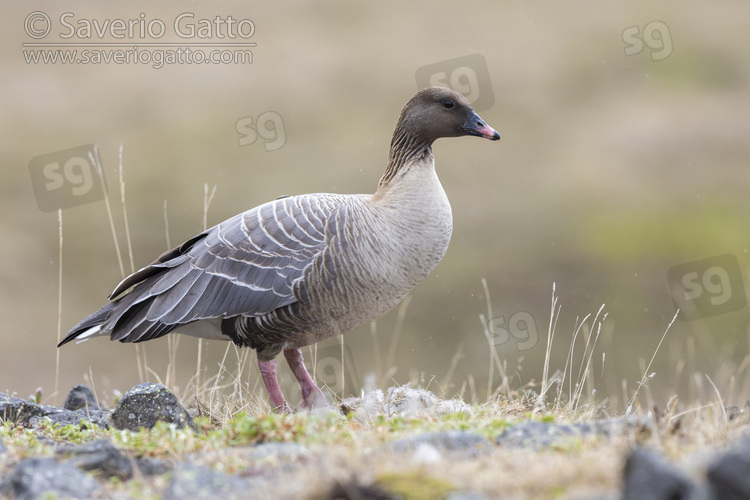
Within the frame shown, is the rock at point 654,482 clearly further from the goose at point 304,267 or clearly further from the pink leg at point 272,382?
the pink leg at point 272,382

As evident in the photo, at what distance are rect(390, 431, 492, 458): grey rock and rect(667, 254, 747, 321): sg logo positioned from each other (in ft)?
40.3

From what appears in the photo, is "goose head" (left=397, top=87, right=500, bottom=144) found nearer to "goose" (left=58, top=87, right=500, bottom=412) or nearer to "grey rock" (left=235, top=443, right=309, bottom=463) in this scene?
"goose" (left=58, top=87, right=500, bottom=412)

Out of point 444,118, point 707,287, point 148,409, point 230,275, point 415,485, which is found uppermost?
point 444,118

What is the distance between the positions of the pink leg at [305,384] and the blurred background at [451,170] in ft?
18.4

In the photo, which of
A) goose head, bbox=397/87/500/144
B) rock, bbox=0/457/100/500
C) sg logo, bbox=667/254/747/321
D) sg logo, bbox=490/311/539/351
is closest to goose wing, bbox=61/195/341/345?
goose head, bbox=397/87/500/144

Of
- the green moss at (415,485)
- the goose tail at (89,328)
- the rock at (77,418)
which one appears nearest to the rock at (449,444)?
the green moss at (415,485)

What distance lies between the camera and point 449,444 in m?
4.57

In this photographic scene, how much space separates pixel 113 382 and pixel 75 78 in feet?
42.6

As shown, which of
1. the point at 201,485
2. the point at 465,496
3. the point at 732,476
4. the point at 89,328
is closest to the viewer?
the point at 732,476

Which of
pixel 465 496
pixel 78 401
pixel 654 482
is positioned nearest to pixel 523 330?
pixel 78 401

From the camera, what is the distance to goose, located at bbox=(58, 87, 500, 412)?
23.2 feet

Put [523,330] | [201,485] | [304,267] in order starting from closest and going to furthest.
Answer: [201,485]
[304,267]
[523,330]

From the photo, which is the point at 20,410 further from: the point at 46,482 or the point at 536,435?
the point at 536,435

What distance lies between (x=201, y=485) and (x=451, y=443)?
1341mm
